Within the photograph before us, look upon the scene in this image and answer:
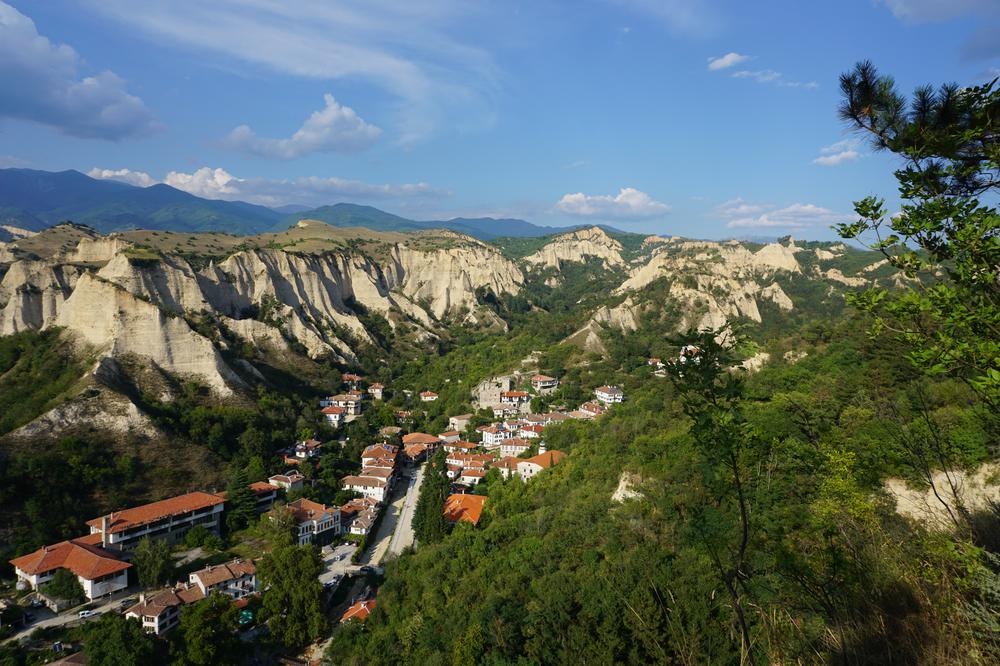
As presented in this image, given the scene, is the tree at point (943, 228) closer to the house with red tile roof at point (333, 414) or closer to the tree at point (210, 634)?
the tree at point (210, 634)

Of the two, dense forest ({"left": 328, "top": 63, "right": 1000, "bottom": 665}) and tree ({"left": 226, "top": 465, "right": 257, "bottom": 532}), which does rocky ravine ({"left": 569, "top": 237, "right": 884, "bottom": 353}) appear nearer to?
dense forest ({"left": 328, "top": 63, "right": 1000, "bottom": 665})

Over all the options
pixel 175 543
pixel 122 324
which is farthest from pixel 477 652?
pixel 122 324

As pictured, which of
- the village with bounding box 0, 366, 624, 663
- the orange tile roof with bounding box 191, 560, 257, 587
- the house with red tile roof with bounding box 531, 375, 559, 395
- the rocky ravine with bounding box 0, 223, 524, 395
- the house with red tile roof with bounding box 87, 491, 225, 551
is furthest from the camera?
the house with red tile roof with bounding box 531, 375, 559, 395

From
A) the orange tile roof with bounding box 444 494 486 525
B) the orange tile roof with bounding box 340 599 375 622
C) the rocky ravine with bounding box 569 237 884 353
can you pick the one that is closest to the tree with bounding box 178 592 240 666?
the orange tile roof with bounding box 340 599 375 622

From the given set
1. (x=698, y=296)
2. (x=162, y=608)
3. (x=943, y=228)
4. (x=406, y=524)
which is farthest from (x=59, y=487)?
(x=698, y=296)

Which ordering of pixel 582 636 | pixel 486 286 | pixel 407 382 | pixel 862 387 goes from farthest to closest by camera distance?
pixel 486 286
pixel 407 382
pixel 862 387
pixel 582 636

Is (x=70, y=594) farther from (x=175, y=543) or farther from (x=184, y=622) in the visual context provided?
(x=184, y=622)
